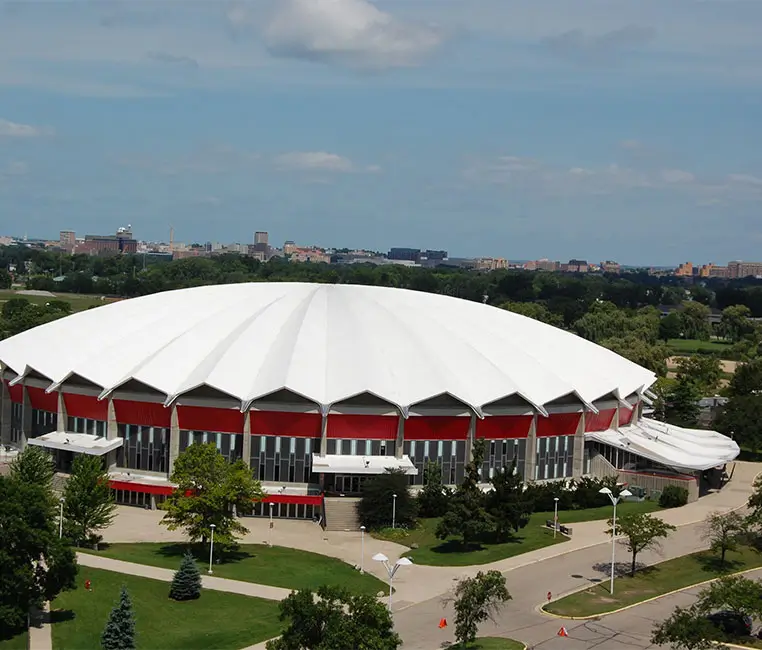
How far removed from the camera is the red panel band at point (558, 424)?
70750 millimetres

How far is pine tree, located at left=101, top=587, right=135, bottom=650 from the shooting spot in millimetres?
37188

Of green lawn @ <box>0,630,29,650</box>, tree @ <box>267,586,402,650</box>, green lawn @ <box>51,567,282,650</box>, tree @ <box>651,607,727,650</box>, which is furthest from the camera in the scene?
green lawn @ <box>51,567,282,650</box>

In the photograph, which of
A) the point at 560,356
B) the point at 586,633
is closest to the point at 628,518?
the point at 586,633

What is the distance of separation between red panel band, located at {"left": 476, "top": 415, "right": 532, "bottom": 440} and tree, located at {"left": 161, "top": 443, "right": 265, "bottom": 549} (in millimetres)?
18314

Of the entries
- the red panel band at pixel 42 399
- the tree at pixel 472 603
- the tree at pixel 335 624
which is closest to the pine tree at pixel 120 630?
the tree at pixel 335 624

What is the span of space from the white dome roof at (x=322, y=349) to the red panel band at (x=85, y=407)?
169cm

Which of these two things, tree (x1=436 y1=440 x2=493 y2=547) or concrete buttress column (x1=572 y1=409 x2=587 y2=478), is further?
concrete buttress column (x1=572 y1=409 x2=587 y2=478)

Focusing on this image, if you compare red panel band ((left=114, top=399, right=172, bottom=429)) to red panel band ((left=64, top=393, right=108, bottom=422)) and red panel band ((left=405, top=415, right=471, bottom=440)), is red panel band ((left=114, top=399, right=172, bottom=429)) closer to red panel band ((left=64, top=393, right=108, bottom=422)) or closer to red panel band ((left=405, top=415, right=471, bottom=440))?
red panel band ((left=64, top=393, right=108, bottom=422))

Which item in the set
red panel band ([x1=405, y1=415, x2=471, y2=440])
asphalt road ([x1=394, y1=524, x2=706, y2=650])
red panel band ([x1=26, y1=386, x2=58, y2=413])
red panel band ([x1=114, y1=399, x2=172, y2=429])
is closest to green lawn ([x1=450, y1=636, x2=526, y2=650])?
asphalt road ([x1=394, y1=524, x2=706, y2=650])

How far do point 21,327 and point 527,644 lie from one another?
104m

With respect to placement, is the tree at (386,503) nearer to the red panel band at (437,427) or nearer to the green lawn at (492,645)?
the red panel band at (437,427)

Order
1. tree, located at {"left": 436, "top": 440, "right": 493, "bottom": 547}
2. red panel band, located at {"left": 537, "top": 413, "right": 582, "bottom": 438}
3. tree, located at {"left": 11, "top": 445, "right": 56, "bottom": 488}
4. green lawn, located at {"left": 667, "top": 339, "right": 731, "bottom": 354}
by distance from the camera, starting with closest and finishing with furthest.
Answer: tree, located at {"left": 11, "top": 445, "right": 56, "bottom": 488}, tree, located at {"left": 436, "top": 440, "right": 493, "bottom": 547}, red panel band, located at {"left": 537, "top": 413, "right": 582, "bottom": 438}, green lawn, located at {"left": 667, "top": 339, "right": 731, "bottom": 354}

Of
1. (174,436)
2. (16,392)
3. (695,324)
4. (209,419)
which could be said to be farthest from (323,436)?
(695,324)

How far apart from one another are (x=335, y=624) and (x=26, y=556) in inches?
529
